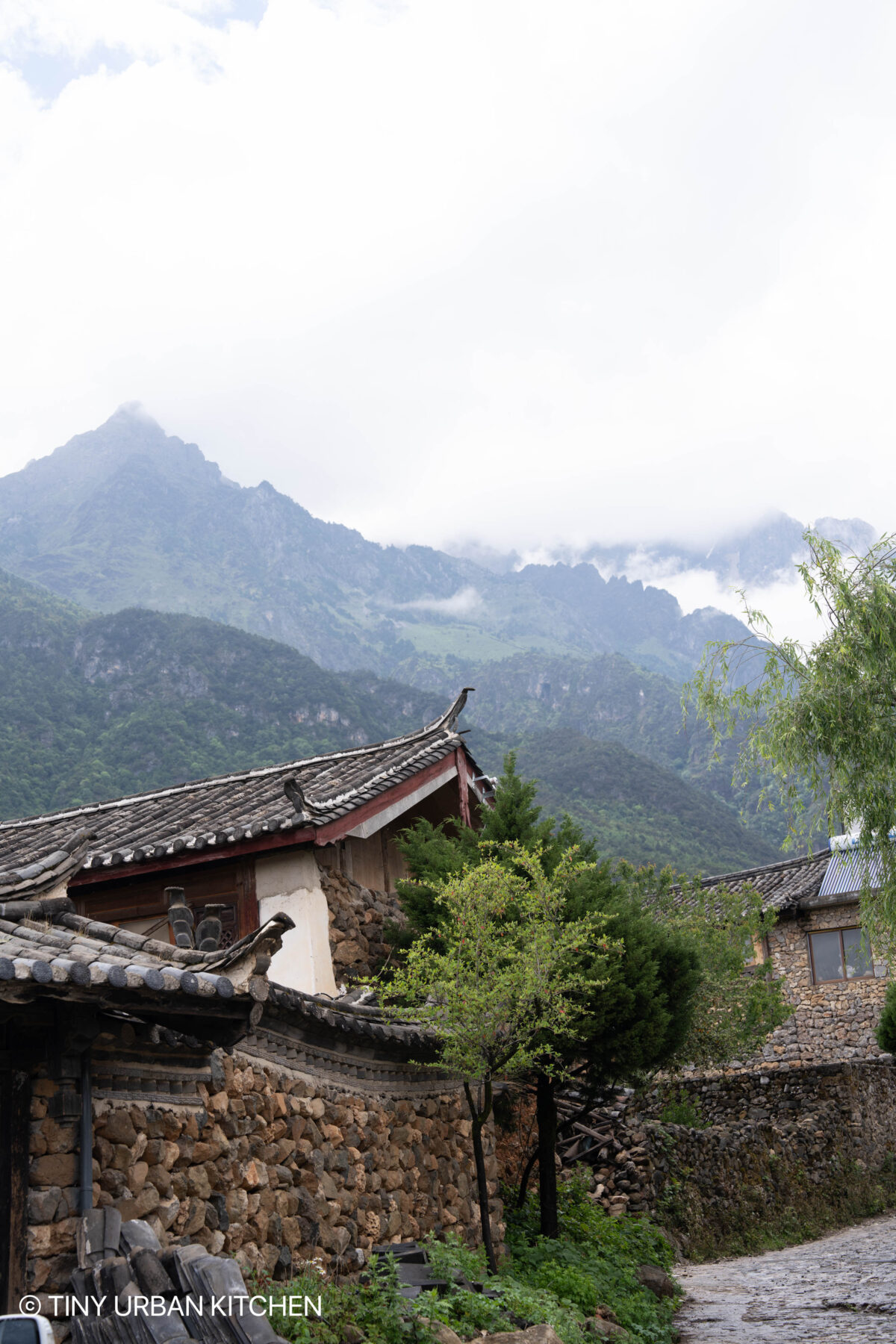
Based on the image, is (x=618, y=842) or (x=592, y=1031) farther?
(x=618, y=842)

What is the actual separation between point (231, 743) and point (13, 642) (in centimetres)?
1670

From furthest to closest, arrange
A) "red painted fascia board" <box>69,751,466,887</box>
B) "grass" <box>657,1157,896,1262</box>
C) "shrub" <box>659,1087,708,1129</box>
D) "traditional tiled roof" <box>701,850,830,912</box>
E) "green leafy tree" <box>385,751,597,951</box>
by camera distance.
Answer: "traditional tiled roof" <box>701,850,830,912</box>
"shrub" <box>659,1087,708,1129</box>
"grass" <box>657,1157,896,1262</box>
"green leafy tree" <box>385,751,597,951</box>
"red painted fascia board" <box>69,751,466,887</box>

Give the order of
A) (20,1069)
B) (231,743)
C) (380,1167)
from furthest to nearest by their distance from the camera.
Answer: (231,743), (380,1167), (20,1069)

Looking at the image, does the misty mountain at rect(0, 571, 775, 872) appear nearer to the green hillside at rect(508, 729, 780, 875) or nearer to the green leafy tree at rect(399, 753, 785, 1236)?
the green hillside at rect(508, 729, 780, 875)

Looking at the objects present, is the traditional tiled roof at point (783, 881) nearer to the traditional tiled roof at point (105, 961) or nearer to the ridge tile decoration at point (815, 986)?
the ridge tile decoration at point (815, 986)

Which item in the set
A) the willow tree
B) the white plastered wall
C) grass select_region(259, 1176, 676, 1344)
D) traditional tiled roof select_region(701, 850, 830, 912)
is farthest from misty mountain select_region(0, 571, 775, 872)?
the willow tree

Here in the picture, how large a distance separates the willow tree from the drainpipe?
697 centimetres

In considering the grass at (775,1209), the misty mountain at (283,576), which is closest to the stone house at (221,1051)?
the grass at (775,1209)

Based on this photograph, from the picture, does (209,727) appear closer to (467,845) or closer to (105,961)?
(467,845)

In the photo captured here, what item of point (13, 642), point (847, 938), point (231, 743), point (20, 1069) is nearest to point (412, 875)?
point (20, 1069)

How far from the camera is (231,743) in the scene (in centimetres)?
5541

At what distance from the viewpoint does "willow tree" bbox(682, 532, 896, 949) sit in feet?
34.8

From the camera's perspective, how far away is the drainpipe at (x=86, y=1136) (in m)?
5.96

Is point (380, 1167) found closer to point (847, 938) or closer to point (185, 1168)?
point (185, 1168)
